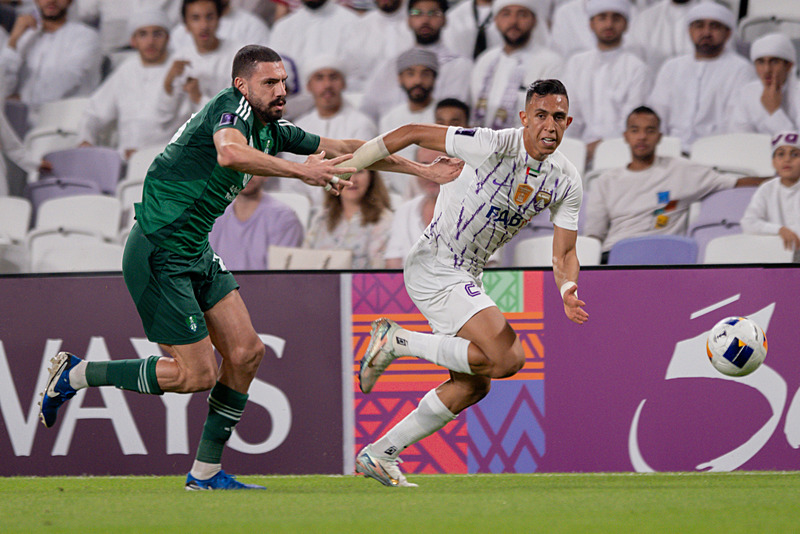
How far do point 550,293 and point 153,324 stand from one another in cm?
273

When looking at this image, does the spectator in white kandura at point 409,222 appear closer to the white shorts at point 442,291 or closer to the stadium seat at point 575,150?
the stadium seat at point 575,150

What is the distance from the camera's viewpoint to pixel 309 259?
269 inches

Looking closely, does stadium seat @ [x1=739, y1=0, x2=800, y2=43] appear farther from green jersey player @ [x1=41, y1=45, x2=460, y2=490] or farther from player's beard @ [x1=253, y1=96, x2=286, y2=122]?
player's beard @ [x1=253, y1=96, x2=286, y2=122]

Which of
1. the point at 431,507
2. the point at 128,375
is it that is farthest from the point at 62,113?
the point at 431,507

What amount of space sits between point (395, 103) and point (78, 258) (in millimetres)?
2871

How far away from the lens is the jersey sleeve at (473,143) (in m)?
4.59

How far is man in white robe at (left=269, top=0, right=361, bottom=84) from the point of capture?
791cm

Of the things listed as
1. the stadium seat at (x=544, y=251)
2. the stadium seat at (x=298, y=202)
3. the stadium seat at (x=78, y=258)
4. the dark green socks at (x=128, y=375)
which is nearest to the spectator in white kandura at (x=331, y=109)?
the stadium seat at (x=298, y=202)

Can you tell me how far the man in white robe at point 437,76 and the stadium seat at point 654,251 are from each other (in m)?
1.87

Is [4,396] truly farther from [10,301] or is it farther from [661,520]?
[661,520]

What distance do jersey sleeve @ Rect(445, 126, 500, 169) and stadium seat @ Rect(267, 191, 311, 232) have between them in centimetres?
264

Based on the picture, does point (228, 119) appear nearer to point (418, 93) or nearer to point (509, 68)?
point (418, 93)

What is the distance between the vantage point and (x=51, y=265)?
23.3 ft

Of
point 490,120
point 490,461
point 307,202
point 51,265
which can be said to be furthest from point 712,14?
point 51,265
